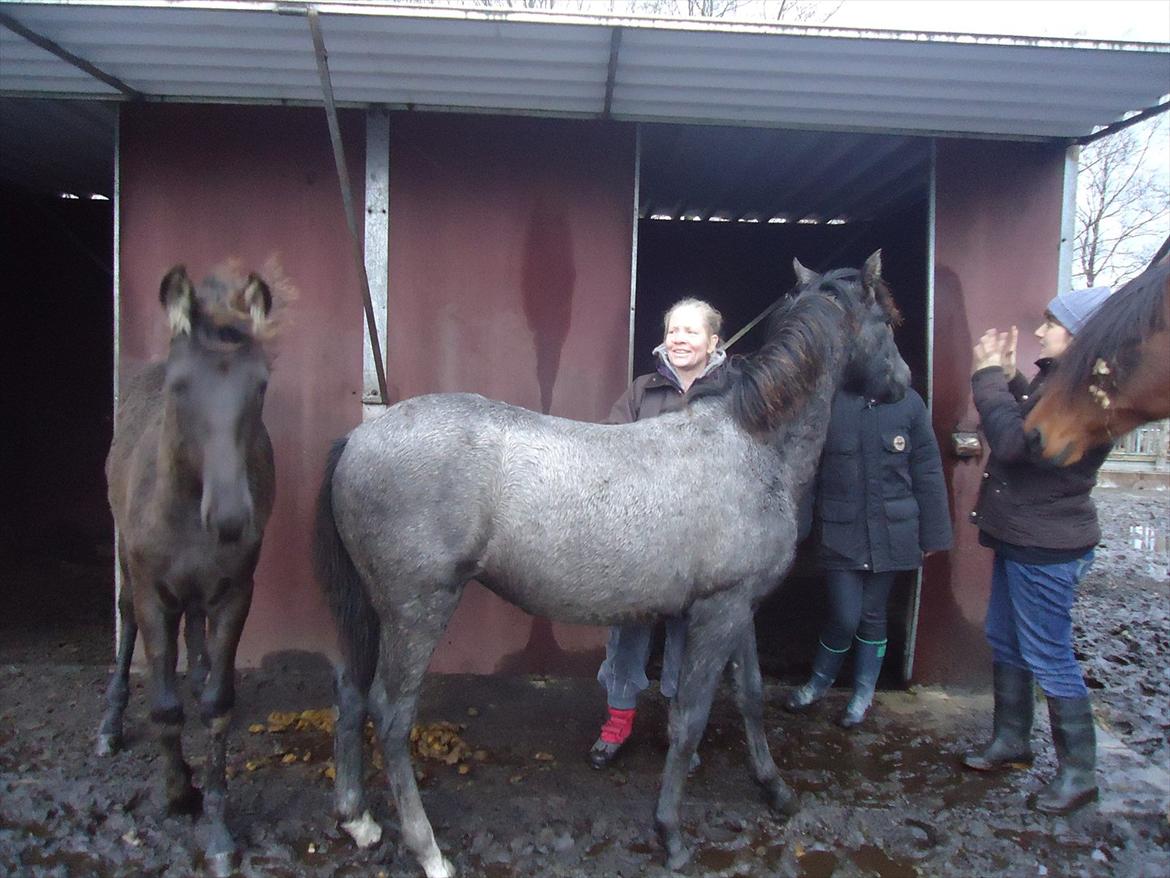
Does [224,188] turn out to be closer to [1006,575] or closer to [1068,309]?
[1068,309]

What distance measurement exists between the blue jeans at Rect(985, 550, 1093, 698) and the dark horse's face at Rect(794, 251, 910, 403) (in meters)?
1.00

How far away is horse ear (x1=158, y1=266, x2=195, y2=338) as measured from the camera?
2.39 meters

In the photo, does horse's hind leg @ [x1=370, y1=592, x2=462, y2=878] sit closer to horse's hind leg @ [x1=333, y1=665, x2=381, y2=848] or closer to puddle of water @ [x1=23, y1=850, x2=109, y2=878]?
horse's hind leg @ [x1=333, y1=665, x2=381, y2=848]

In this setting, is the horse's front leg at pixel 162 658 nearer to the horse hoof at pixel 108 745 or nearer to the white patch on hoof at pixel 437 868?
the horse hoof at pixel 108 745

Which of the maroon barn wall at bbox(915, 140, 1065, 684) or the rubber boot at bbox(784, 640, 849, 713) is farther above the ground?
the maroon barn wall at bbox(915, 140, 1065, 684)

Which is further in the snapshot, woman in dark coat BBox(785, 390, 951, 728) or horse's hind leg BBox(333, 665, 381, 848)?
woman in dark coat BBox(785, 390, 951, 728)

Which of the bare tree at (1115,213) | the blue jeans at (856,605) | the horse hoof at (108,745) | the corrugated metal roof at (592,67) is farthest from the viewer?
the bare tree at (1115,213)

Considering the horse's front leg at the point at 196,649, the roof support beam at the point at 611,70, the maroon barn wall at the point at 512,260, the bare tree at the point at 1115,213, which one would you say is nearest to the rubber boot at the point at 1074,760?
the maroon barn wall at the point at 512,260

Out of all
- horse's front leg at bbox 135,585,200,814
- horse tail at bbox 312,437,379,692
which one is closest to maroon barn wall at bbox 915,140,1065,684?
horse tail at bbox 312,437,379,692

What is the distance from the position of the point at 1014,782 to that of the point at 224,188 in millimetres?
5011

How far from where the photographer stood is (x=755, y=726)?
10.4ft

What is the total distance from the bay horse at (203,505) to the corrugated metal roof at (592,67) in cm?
131

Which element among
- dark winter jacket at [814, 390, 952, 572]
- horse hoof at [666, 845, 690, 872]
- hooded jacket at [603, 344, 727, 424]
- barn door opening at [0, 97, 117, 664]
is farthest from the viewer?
barn door opening at [0, 97, 117, 664]

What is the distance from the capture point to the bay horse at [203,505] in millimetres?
2375
